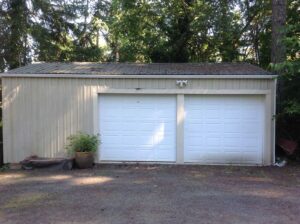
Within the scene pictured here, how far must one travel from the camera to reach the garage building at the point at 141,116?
11477 millimetres

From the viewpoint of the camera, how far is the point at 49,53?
66.8ft

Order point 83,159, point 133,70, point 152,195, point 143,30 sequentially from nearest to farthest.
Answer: point 152,195 → point 83,159 → point 133,70 → point 143,30

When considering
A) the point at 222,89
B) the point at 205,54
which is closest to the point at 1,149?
the point at 222,89

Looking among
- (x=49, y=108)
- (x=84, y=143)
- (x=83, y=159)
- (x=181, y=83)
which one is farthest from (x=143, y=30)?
(x=83, y=159)

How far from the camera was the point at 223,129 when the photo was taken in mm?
11555

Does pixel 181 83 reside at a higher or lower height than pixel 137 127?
higher

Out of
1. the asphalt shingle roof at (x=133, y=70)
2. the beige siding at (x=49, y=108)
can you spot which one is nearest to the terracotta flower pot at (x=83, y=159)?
the beige siding at (x=49, y=108)

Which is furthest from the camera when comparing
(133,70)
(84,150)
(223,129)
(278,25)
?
(278,25)

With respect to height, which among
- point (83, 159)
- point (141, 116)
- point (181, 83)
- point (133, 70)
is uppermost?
point (133, 70)

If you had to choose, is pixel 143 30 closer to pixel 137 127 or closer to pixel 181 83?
pixel 181 83

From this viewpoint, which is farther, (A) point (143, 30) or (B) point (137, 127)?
(A) point (143, 30)

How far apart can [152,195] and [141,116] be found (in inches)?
167

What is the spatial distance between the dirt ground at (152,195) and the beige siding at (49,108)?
119cm

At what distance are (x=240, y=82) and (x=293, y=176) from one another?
9.65 feet
